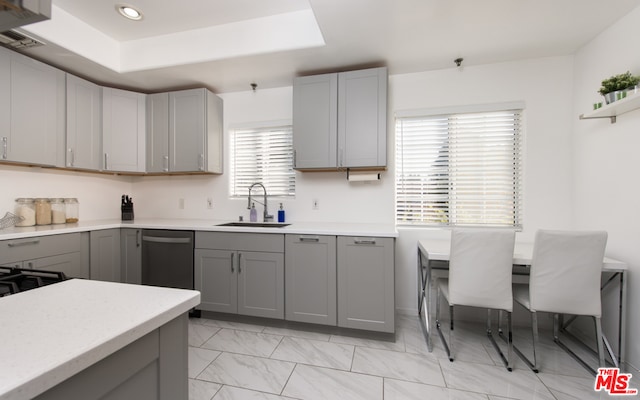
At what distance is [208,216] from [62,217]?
4.43 ft

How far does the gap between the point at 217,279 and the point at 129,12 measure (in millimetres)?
2433

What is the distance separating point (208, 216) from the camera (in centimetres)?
321

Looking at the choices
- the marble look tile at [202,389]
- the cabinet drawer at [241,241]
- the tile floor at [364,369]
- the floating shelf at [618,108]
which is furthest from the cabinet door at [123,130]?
the floating shelf at [618,108]

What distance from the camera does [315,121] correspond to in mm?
2570

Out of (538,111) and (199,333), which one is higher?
(538,111)

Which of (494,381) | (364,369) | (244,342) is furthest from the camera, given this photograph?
(244,342)

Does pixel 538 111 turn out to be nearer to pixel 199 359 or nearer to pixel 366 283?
pixel 366 283

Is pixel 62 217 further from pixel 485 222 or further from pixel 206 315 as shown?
pixel 485 222

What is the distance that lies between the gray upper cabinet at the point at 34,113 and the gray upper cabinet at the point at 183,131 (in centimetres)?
75

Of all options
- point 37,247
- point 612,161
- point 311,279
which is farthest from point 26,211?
point 612,161

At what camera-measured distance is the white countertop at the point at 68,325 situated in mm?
426

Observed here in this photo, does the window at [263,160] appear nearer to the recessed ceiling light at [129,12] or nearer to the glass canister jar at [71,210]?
the recessed ceiling light at [129,12]

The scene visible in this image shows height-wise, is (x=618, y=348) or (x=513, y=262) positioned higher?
(x=513, y=262)

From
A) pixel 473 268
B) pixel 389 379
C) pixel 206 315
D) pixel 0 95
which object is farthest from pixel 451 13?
pixel 0 95
